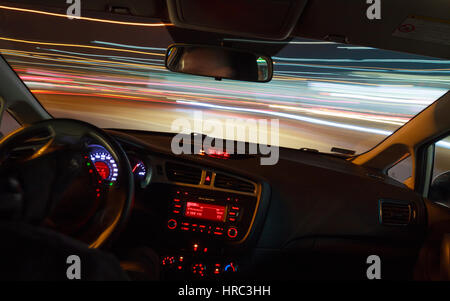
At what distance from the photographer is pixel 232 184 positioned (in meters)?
3.08

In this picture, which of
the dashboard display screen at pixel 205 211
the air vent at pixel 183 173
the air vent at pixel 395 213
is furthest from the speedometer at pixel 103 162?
the air vent at pixel 395 213

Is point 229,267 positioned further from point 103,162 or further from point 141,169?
point 103,162

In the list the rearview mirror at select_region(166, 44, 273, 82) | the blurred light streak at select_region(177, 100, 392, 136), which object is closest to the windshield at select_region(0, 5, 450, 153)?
the blurred light streak at select_region(177, 100, 392, 136)

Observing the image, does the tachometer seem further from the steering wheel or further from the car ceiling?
the car ceiling

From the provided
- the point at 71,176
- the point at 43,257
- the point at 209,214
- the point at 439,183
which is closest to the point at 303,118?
the point at 439,183

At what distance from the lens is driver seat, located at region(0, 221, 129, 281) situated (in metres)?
0.98

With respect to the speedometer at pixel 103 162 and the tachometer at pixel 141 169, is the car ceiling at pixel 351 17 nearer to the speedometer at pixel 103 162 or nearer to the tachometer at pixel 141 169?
the speedometer at pixel 103 162

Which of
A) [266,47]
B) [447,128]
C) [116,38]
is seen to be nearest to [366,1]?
[266,47]

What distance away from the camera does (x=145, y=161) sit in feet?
9.82

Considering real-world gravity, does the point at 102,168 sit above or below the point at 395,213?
above

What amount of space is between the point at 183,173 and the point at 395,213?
2.06 metres

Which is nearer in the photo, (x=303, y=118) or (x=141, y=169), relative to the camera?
(x=141, y=169)

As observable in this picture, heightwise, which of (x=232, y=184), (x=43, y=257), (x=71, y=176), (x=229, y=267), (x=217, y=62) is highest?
(x=217, y=62)
